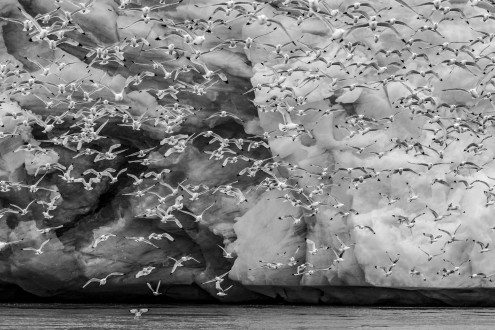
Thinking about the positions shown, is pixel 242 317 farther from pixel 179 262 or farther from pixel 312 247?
pixel 179 262

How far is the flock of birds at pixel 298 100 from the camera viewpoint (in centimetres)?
2703

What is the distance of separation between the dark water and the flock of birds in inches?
47.5

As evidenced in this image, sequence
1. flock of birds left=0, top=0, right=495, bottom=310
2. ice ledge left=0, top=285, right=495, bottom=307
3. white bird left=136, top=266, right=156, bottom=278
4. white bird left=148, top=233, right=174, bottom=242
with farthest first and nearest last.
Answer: white bird left=136, top=266, right=156, bottom=278 → white bird left=148, top=233, right=174, bottom=242 → ice ledge left=0, top=285, right=495, bottom=307 → flock of birds left=0, top=0, right=495, bottom=310

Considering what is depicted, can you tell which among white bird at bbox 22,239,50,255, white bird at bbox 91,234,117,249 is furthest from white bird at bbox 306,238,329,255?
white bird at bbox 22,239,50,255

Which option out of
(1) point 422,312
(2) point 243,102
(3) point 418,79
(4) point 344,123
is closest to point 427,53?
(3) point 418,79

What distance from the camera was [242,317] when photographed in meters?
28.1

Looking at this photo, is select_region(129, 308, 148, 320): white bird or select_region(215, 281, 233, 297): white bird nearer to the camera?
select_region(129, 308, 148, 320): white bird

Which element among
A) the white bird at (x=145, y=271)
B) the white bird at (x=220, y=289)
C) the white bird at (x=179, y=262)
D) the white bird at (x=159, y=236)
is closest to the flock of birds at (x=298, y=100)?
the white bird at (x=159, y=236)

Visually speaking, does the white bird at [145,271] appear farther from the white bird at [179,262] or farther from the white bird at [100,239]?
the white bird at [100,239]

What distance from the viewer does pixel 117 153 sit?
30.0 metres

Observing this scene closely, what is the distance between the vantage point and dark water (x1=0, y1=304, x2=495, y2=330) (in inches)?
997

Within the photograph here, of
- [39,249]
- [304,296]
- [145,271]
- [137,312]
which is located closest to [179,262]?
[145,271]

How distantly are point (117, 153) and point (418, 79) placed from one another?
9193 millimetres

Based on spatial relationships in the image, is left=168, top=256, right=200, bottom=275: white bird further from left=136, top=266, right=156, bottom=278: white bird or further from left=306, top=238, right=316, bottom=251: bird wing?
left=306, top=238, right=316, bottom=251: bird wing
